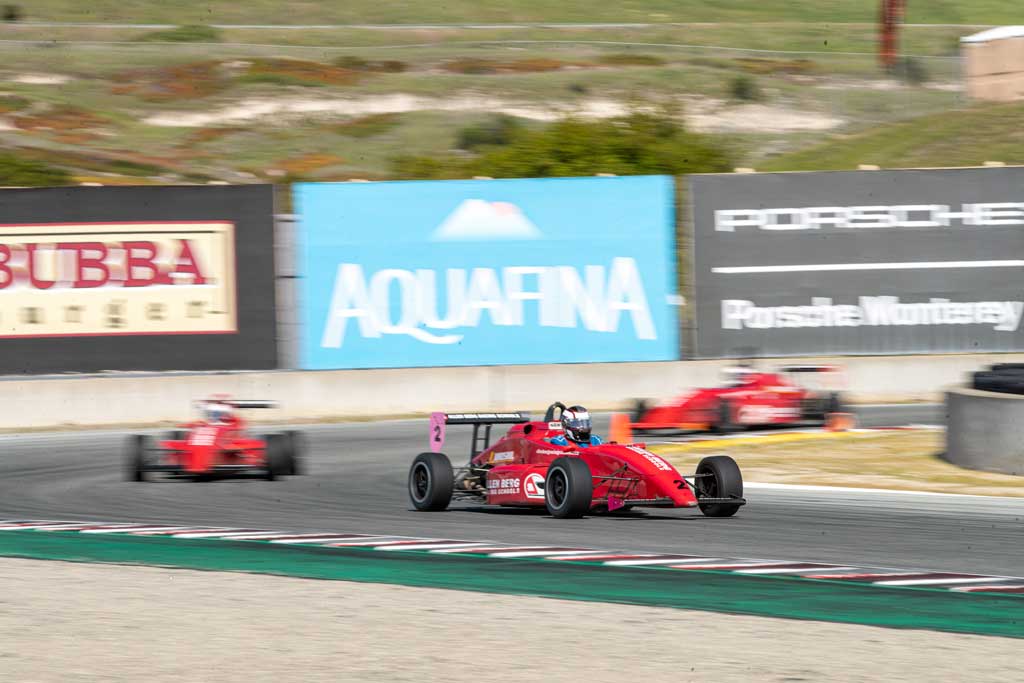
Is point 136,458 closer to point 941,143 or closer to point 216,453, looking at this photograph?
point 216,453

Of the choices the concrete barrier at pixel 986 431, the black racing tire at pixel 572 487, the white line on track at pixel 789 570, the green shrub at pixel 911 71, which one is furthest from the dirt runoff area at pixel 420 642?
the green shrub at pixel 911 71

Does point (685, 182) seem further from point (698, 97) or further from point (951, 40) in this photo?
point (951, 40)

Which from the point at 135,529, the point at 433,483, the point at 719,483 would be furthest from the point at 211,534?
the point at 719,483

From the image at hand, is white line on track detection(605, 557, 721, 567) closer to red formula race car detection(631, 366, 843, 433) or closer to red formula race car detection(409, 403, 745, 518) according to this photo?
red formula race car detection(409, 403, 745, 518)

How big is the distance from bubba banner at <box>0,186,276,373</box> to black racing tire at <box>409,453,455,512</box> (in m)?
8.65

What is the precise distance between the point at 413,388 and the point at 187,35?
70928 millimetres

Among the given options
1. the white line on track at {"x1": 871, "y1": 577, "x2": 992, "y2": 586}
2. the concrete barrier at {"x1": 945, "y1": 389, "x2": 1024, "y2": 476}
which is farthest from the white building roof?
the white line on track at {"x1": 871, "y1": 577, "x2": 992, "y2": 586}

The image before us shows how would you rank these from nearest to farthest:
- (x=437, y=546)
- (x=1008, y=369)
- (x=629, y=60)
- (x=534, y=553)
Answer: (x=534, y=553) < (x=437, y=546) < (x=1008, y=369) < (x=629, y=60)

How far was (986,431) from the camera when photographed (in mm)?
14078

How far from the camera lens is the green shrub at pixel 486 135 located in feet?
196

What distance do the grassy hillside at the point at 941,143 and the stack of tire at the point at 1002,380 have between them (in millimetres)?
24978

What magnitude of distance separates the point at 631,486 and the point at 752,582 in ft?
9.20

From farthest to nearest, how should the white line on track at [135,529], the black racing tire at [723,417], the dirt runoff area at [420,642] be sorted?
the black racing tire at [723,417] → the white line on track at [135,529] → the dirt runoff area at [420,642]

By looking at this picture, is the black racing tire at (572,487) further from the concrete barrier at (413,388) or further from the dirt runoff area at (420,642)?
the concrete barrier at (413,388)
